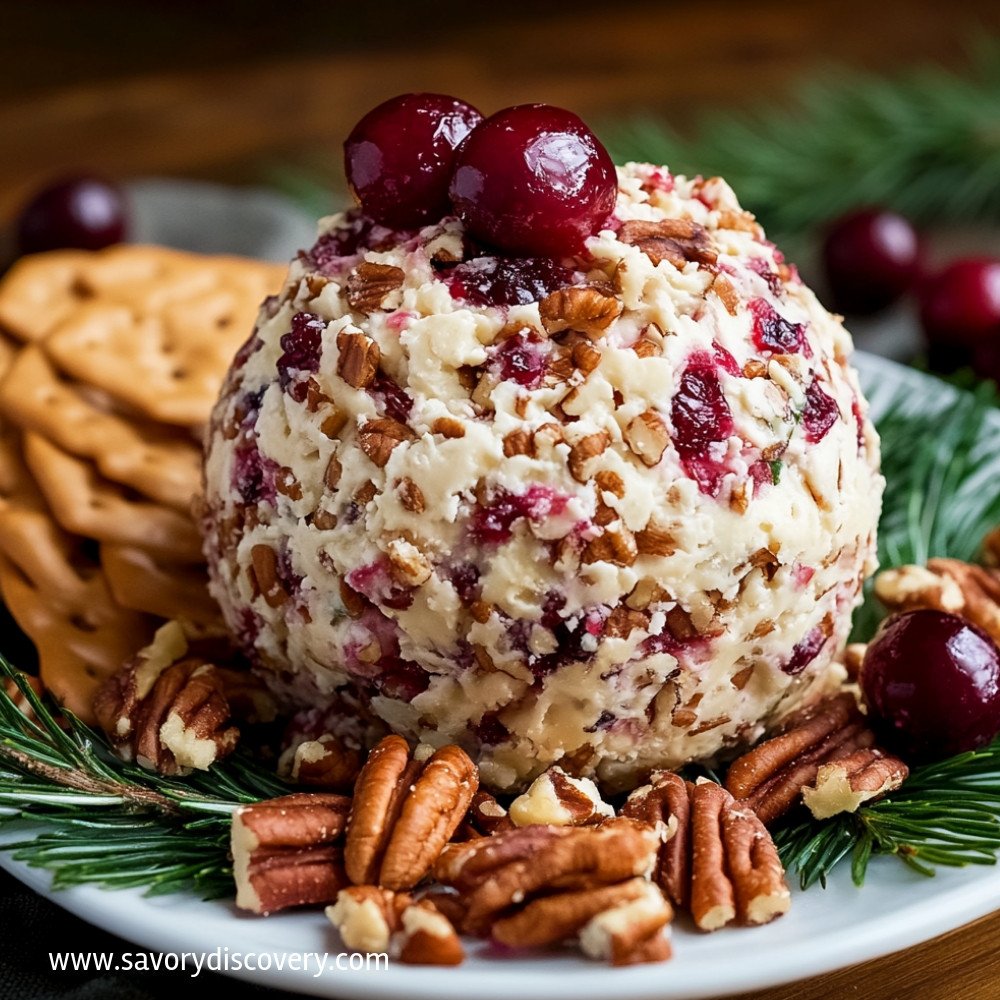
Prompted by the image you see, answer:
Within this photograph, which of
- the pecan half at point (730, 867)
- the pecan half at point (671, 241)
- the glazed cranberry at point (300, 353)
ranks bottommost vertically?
the pecan half at point (730, 867)

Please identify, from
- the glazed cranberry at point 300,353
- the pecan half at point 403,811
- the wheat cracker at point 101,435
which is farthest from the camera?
the wheat cracker at point 101,435

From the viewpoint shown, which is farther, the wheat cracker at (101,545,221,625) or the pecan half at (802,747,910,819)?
the wheat cracker at (101,545,221,625)

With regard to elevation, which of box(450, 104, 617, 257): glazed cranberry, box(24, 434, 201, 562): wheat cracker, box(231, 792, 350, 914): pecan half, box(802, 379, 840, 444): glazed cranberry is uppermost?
box(450, 104, 617, 257): glazed cranberry

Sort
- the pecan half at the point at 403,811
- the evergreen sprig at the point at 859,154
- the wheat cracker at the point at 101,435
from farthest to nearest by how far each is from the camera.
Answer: the evergreen sprig at the point at 859,154 → the wheat cracker at the point at 101,435 → the pecan half at the point at 403,811

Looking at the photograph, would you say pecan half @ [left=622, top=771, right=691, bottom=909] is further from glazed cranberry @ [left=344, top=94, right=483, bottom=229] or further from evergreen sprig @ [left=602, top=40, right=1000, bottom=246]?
evergreen sprig @ [left=602, top=40, right=1000, bottom=246]

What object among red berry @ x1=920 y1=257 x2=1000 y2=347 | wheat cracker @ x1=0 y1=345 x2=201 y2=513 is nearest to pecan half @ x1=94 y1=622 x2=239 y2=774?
wheat cracker @ x1=0 y1=345 x2=201 y2=513

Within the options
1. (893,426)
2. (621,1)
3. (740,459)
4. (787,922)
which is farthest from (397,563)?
(621,1)

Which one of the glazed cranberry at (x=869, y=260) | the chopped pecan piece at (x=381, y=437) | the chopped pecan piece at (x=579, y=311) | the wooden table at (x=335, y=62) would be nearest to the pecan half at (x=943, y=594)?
the chopped pecan piece at (x=579, y=311)

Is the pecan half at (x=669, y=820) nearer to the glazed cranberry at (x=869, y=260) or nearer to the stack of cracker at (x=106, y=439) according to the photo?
the stack of cracker at (x=106, y=439)
